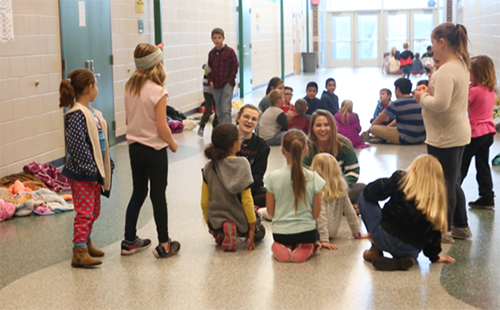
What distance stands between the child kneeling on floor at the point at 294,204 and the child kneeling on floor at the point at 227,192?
22cm

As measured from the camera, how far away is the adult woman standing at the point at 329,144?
4832 mm

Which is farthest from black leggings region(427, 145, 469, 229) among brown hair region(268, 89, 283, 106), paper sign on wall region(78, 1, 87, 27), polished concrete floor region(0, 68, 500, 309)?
paper sign on wall region(78, 1, 87, 27)

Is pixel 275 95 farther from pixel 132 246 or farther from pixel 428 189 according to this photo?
pixel 428 189

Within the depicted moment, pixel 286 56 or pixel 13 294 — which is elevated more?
pixel 286 56

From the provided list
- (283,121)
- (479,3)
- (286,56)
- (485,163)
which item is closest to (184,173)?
(283,121)

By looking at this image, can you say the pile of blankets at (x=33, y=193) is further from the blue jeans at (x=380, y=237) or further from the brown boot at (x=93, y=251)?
the blue jeans at (x=380, y=237)

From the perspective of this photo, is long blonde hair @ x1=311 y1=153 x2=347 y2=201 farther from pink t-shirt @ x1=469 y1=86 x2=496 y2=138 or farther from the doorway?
the doorway

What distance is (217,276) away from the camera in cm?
381

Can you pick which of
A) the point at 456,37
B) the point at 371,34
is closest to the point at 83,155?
the point at 456,37

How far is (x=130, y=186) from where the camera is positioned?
20.7 feet

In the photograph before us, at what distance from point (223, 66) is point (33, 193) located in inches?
162

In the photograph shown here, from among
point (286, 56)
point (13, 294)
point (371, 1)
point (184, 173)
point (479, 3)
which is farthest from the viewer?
point (371, 1)

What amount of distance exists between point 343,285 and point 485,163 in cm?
214

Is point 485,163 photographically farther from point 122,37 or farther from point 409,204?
point 122,37
